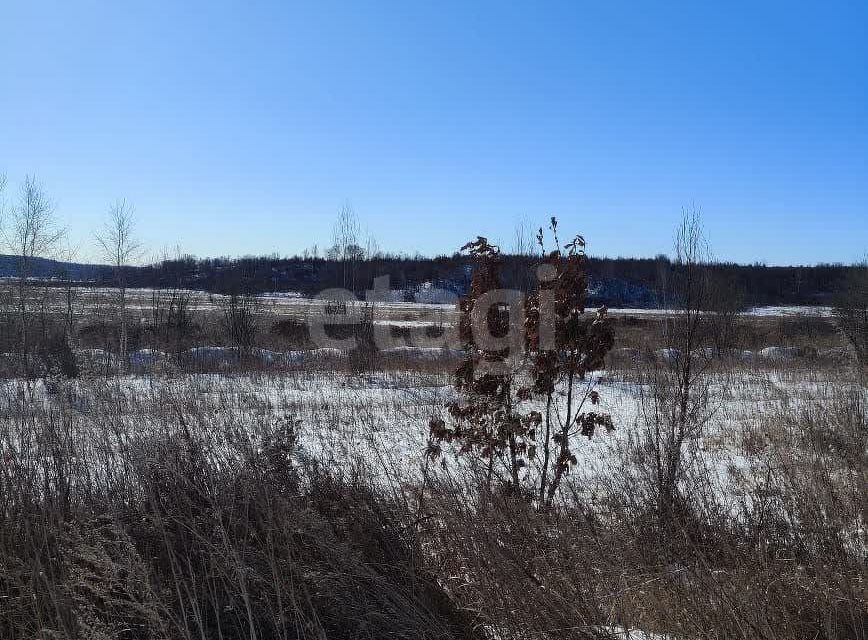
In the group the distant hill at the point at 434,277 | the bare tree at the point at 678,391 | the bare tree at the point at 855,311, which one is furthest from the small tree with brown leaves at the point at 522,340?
the distant hill at the point at 434,277

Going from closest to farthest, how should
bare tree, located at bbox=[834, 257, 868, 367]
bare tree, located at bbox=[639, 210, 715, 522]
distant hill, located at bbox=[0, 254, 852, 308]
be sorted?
1. bare tree, located at bbox=[639, 210, 715, 522]
2. bare tree, located at bbox=[834, 257, 868, 367]
3. distant hill, located at bbox=[0, 254, 852, 308]

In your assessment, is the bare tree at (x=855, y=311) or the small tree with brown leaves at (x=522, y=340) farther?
the bare tree at (x=855, y=311)

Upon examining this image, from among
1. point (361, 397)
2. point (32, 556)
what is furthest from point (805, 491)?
point (361, 397)

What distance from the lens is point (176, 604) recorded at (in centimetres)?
333

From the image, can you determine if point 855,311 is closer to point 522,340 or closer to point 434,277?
point 522,340

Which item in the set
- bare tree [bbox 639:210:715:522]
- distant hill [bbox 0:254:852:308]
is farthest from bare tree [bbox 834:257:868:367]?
distant hill [bbox 0:254:852:308]

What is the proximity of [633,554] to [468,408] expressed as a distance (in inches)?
70.9

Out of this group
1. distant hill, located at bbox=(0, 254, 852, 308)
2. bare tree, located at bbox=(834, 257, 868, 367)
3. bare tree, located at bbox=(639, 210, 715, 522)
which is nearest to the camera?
bare tree, located at bbox=(639, 210, 715, 522)

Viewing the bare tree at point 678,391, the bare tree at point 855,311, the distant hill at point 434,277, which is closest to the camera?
the bare tree at point 678,391

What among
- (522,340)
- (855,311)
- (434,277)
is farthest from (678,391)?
(434,277)

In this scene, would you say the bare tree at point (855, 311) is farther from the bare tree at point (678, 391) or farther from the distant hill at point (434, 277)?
the distant hill at point (434, 277)

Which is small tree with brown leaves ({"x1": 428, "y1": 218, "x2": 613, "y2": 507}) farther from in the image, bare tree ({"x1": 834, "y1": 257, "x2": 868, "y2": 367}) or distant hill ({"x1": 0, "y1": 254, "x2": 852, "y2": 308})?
distant hill ({"x1": 0, "y1": 254, "x2": 852, "y2": 308})

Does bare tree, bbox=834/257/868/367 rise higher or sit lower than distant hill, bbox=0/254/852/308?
lower

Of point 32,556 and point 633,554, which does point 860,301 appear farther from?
point 32,556
